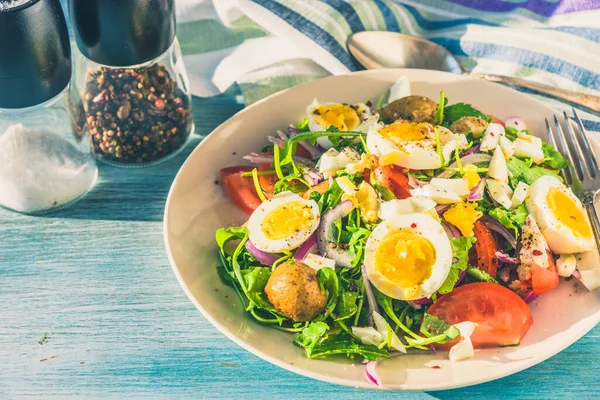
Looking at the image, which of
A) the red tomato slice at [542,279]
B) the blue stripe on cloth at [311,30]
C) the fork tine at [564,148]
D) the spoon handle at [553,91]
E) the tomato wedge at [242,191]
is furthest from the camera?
the blue stripe on cloth at [311,30]

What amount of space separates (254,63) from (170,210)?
1.15 meters

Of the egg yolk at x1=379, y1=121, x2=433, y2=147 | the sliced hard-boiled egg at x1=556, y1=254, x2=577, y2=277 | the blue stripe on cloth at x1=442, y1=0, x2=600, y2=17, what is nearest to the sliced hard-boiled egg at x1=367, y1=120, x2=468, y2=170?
the egg yolk at x1=379, y1=121, x2=433, y2=147

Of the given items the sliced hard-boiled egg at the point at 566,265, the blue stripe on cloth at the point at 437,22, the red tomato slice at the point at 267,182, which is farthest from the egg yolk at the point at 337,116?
the blue stripe on cloth at the point at 437,22

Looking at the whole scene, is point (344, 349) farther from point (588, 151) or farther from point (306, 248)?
point (588, 151)

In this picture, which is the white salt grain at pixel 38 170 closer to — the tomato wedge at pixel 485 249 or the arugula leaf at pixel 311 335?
the arugula leaf at pixel 311 335

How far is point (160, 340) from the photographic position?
2.92 m

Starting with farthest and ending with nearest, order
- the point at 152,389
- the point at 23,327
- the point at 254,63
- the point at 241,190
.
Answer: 1. the point at 254,63
2. the point at 241,190
3. the point at 23,327
4. the point at 152,389

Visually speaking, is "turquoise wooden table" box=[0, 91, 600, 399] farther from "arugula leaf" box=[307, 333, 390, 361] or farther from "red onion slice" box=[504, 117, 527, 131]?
"red onion slice" box=[504, 117, 527, 131]

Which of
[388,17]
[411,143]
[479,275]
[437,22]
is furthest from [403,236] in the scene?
[437,22]

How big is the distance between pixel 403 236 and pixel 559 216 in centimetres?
63

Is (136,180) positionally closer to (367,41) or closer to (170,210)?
(170,210)

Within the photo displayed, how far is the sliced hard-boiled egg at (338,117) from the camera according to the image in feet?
10.8

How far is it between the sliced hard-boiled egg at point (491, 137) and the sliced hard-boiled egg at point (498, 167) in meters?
0.06

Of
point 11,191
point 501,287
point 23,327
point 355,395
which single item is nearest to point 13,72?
point 11,191
